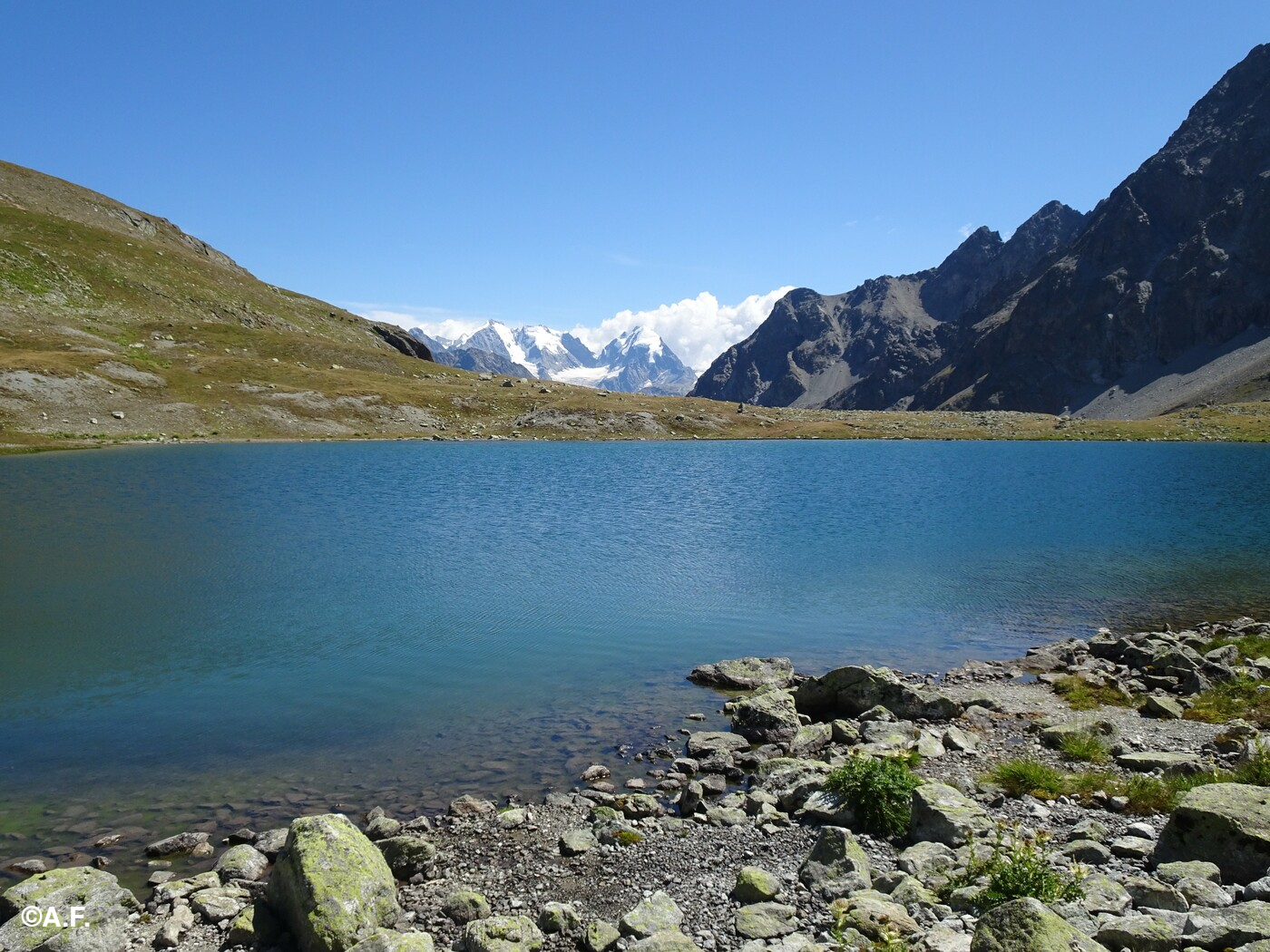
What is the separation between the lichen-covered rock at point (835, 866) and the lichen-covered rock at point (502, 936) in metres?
4.41

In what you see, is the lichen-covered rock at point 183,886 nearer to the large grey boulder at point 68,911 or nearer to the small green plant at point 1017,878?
the large grey boulder at point 68,911

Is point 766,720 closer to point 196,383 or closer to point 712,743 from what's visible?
point 712,743

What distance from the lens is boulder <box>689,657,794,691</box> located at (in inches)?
985

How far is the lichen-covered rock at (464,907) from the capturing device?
12.0 meters

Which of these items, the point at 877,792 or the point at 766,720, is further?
the point at 766,720

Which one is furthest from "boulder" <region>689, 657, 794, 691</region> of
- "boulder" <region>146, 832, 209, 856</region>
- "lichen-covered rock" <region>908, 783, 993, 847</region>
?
"boulder" <region>146, 832, 209, 856</region>

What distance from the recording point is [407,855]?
45.6 feet

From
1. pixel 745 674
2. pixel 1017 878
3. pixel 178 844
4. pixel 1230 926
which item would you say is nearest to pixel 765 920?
pixel 1017 878

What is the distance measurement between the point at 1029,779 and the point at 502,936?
11.5 metres

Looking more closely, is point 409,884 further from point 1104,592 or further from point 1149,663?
point 1104,592

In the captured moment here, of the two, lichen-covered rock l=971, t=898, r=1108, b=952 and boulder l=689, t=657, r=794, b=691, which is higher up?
lichen-covered rock l=971, t=898, r=1108, b=952

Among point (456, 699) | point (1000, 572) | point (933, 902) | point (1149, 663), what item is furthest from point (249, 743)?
point (1000, 572)

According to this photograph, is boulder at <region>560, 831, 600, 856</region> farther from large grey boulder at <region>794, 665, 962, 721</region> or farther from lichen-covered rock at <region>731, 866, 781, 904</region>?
large grey boulder at <region>794, 665, 962, 721</region>

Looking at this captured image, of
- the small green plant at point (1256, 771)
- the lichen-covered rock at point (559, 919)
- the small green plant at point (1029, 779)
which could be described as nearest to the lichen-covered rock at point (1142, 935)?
the small green plant at point (1256, 771)
